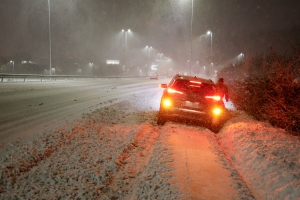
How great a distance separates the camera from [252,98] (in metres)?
11.2

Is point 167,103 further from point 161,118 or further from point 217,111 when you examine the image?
point 217,111

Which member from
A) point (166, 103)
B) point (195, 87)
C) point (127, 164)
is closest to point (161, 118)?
point (166, 103)

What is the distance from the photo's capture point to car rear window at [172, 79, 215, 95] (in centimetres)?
894

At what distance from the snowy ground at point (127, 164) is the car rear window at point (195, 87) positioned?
131 centimetres

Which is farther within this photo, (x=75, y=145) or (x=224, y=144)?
(x=224, y=144)

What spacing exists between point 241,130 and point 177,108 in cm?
206

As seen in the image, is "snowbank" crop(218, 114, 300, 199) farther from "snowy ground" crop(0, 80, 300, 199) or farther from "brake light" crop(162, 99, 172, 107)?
"brake light" crop(162, 99, 172, 107)

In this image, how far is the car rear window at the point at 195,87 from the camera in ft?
29.3

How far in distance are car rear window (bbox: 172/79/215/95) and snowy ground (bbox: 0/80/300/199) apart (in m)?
1.31

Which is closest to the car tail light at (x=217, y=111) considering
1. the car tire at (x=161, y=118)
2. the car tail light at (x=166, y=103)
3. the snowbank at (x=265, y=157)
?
the snowbank at (x=265, y=157)

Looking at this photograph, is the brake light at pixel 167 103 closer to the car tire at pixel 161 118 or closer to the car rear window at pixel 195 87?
the car tire at pixel 161 118

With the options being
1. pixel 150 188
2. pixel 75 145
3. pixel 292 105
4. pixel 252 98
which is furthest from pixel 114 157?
pixel 252 98

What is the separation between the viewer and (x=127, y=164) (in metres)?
5.64

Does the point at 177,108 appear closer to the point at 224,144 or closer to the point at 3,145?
the point at 224,144
